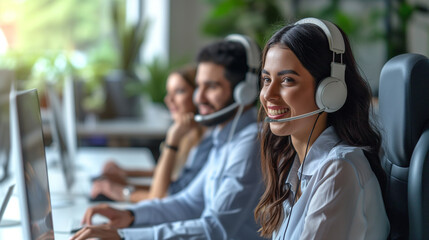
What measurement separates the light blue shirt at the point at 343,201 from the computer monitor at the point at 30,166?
484mm

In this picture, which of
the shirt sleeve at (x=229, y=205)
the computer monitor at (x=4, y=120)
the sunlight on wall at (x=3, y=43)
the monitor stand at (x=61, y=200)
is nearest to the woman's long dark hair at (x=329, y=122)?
the shirt sleeve at (x=229, y=205)

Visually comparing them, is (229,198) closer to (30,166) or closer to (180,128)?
(30,166)

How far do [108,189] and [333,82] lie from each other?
4.07ft

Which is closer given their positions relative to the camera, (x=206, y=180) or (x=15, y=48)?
(x=206, y=180)

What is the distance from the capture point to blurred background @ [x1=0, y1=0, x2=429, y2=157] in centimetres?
385

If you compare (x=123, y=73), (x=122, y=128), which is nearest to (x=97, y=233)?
(x=122, y=128)

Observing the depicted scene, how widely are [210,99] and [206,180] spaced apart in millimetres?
261

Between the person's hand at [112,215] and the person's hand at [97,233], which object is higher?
the person's hand at [97,233]

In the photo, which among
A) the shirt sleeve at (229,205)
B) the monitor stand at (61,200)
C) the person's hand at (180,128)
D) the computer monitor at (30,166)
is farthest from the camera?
the person's hand at (180,128)

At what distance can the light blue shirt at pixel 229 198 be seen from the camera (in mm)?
1415

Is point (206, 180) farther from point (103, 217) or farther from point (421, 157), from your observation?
point (421, 157)

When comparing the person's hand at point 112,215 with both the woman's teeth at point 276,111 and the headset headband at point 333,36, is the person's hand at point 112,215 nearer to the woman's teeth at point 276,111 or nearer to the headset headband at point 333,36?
the woman's teeth at point 276,111

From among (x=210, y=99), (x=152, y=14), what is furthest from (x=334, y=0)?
(x=210, y=99)

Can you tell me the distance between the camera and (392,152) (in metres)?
1.10
